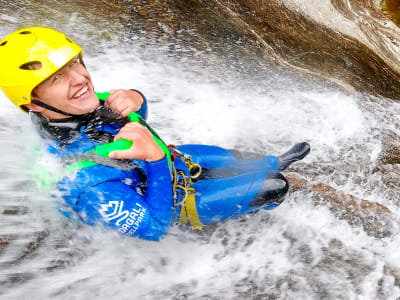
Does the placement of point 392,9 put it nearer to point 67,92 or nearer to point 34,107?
point 67,92

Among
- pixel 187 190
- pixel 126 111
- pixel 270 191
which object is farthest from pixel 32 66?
pixel 270 191

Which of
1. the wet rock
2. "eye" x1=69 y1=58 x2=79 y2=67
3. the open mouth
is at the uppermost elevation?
the wet rock

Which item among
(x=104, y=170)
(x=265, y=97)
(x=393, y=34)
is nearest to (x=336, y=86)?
(x=265, y=97)

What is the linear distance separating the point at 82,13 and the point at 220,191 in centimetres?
366

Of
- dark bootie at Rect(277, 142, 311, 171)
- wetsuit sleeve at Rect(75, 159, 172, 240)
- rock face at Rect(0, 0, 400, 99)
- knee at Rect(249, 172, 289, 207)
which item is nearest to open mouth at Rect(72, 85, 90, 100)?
wetsuit sleeve at Rect(75, 159, 172, 240)

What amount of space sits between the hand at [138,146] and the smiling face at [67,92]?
0.94ft

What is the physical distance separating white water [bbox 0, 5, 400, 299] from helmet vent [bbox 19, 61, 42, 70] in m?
0.82

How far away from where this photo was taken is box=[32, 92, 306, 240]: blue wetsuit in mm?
1719

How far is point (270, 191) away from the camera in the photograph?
2.25 metres

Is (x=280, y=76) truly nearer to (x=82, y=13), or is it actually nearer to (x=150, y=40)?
(x=150, y=40)

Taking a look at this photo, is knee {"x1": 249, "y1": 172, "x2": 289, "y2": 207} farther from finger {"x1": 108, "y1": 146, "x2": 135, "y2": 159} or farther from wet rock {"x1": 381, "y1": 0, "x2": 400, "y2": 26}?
wet rock {"x1": 381, "y1": 0, "x2": 400, "y2": 26}

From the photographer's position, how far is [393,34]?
5.16 metres

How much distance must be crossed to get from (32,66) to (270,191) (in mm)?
1655

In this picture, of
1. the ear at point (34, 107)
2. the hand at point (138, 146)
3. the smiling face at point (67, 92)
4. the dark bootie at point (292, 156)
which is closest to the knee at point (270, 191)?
the dark bootie at point (292, 156)
